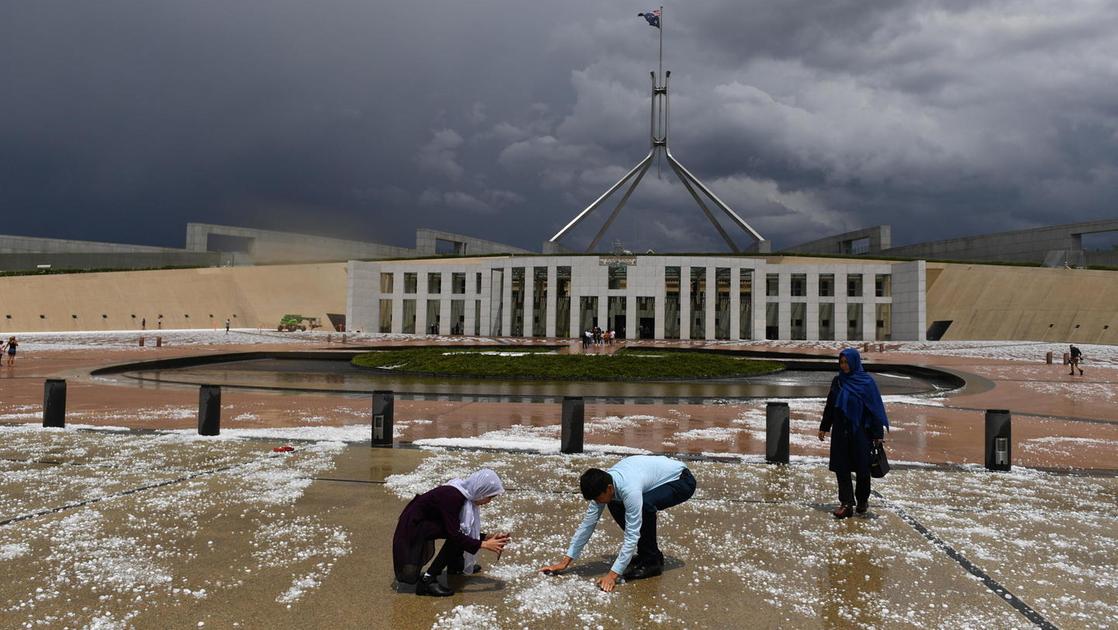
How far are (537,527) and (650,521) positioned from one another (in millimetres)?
1405

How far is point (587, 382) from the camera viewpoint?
20156mm

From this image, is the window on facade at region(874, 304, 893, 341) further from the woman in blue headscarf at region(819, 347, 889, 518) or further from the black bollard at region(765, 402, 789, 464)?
the woman in blue headscarf at region(819, 347, 889, 518)

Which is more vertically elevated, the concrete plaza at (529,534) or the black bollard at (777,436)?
the black bollard at (777,436)

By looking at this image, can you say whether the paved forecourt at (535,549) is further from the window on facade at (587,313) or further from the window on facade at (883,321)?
the window on facade at (883,321)

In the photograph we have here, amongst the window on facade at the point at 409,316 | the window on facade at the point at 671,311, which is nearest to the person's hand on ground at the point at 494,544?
the window on facade at the point at 671,311

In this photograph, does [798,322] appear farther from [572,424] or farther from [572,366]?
[572,424]

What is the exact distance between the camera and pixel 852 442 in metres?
6.12

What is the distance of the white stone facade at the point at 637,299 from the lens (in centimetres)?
5378

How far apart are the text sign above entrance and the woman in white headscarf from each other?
49760 millimetres

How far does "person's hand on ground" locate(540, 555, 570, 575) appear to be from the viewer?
433 cm

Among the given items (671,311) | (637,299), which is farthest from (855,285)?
(637,299)

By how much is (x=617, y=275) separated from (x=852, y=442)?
52.2 meters

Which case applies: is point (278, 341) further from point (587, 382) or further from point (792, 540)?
point (792, 540)

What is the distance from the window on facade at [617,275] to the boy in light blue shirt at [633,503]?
167ft
